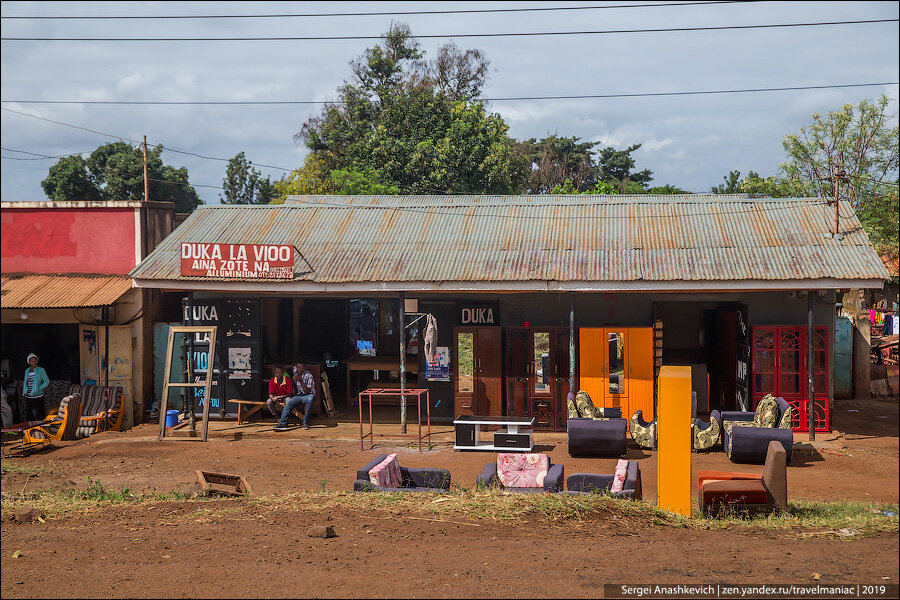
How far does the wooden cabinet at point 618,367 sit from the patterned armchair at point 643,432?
4.20ft

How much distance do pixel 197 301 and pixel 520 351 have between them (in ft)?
25.2

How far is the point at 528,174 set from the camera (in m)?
52.9

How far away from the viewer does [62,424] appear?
16.7 meters

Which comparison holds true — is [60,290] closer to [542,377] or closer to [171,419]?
[171,419]

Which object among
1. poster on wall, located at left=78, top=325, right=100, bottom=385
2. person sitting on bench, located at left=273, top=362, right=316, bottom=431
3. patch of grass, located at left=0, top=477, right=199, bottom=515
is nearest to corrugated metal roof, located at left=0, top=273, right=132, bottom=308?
poster on wall, located at left=78, top=325, right=100, bottom=385

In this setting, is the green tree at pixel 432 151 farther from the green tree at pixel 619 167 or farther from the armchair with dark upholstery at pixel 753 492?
the armchair with dark upholstery at pixel 753 492

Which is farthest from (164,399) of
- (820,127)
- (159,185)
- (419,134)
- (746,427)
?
(159,185)

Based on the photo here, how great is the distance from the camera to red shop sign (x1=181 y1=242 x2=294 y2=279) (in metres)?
16.7

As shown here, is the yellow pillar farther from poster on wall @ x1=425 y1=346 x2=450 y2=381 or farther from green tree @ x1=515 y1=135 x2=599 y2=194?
green tree @ x1=515 y1=135 x2=599 y2=194

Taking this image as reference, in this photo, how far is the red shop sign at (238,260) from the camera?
16.7 m

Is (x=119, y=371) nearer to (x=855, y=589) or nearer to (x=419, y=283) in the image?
(x=419, y=283)

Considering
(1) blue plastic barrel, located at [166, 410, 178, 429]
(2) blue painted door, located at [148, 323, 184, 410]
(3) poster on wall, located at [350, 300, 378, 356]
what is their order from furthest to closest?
(3) poster on wall, located at [350, 300, 378, 356]
(2) blue painted door, located at [148, 323, 184, 410]
(1) blue plastic barrel, located at [166, 410, 178, 429]

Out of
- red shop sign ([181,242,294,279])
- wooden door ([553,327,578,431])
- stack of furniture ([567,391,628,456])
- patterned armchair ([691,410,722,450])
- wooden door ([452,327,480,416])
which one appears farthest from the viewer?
wooden door ([452,327,480,416])

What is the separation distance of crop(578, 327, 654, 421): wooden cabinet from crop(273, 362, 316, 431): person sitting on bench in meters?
6.06
